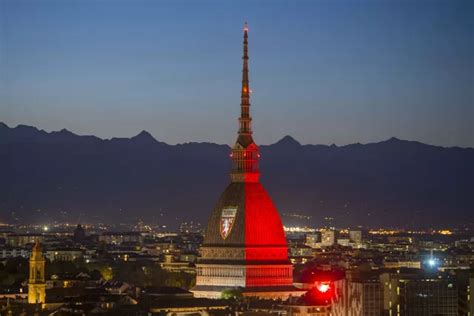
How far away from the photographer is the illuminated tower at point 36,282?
108 meters

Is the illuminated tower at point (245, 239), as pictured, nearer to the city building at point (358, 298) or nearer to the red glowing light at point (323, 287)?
the red glowing light at point (323, 287)

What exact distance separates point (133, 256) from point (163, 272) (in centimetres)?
3710

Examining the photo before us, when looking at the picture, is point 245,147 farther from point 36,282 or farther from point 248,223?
point 36,282

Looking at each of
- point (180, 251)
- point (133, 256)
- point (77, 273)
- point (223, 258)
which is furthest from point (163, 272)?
point (180, 251)

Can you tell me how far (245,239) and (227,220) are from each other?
1.58 metres

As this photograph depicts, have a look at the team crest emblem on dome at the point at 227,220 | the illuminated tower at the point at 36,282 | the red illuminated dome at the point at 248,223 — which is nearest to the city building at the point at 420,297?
the red illuminated dome at the point at 248,223

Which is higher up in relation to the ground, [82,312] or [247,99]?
[247,99]

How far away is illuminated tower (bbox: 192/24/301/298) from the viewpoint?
11681 centimetres

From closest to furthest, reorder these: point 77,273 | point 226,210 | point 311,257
Result: point 226,210, point 77,273, point 311,257

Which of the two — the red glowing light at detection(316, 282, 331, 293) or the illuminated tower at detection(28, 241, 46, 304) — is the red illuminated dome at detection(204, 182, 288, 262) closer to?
the red glowing light at detection(316, 282, 331, 293)

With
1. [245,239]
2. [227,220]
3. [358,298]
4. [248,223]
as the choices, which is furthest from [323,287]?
[227,220]

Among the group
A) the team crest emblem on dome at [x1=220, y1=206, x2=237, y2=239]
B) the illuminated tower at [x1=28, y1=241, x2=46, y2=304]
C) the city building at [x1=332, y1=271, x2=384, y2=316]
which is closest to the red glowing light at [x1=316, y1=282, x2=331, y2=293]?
the city building at [x1=332, y1=271, x2=384, y2=316]

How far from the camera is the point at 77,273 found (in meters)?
136

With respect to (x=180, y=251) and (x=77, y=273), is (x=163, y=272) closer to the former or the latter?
(x=77, y=273)
